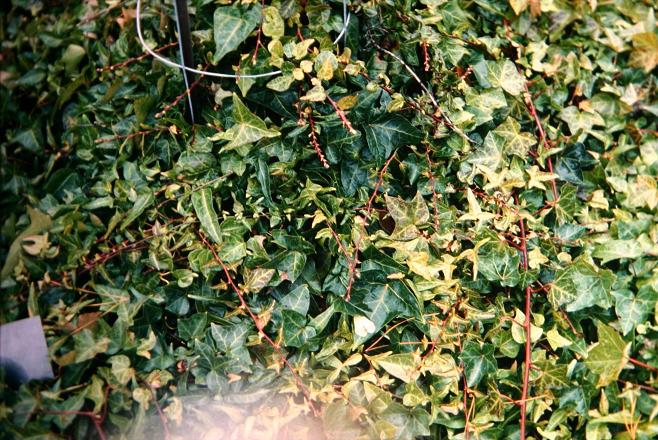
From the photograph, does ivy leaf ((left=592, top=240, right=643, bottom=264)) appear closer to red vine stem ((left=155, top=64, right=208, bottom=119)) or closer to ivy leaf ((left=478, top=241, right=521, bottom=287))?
ivy leaf ((left=478, top=241, right=521, bottom=287))

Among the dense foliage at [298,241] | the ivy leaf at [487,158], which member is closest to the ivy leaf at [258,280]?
the dense foliage at [298,241]

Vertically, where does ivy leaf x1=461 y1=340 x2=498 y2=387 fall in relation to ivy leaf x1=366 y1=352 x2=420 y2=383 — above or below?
below

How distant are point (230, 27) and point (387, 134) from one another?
16.0 inches

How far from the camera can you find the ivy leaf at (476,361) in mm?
1067

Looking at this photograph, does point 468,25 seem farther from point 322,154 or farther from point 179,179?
point 179,179

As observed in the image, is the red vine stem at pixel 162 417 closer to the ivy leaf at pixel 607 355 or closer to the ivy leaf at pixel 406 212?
the ivy leaf at pixel 406 212

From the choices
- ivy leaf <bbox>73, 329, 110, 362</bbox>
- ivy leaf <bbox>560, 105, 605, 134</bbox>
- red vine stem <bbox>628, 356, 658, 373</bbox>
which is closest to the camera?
ivy leaf <bbox>73, 329, 110, 362</bbox>

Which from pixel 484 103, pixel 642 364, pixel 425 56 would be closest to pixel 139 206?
pixel 425 56

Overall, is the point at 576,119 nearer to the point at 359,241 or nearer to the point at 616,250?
the point at 616,250

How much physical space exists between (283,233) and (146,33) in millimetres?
569

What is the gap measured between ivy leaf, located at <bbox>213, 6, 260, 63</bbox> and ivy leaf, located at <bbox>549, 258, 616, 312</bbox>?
0.90 m

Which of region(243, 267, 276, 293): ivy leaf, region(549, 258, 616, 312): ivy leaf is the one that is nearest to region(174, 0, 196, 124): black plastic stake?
region(243, 267, 276, 293): ivy leaf

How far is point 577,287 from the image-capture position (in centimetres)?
116

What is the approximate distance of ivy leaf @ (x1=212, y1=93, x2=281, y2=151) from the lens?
102cm
